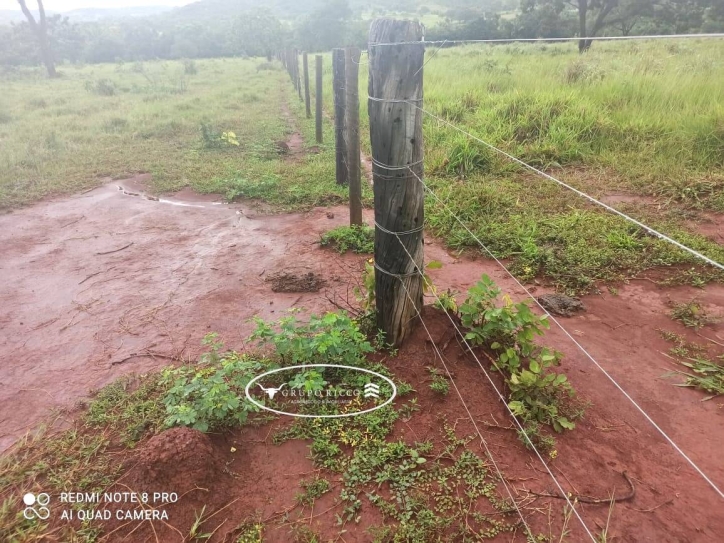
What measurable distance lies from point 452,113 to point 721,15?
21.0m

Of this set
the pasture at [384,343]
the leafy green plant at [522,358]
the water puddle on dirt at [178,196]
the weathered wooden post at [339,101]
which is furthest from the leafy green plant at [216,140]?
the leafy green plant at [522,358]

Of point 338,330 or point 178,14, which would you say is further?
point 178,14

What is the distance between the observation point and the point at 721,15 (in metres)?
19.9

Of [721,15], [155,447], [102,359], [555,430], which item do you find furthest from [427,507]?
[721,15]

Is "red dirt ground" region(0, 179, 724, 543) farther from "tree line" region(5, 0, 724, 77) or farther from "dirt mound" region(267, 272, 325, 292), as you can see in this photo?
"tree line" region(5, 0, 724, 77)

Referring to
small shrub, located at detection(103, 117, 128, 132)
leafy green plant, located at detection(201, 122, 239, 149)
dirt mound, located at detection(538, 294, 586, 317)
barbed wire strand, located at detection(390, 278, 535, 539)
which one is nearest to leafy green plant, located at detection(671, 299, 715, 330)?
dirt mound, located at detection(538, 294, 586, 317)

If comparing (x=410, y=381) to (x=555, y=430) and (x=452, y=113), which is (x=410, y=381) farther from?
(x=452, y=113)

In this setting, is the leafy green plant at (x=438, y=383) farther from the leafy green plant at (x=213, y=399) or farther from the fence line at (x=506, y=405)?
the leafy green plant at (x=213, y=399)

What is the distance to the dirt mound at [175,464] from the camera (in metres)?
1.99

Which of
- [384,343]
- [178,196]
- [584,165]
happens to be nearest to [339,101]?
[178,196]

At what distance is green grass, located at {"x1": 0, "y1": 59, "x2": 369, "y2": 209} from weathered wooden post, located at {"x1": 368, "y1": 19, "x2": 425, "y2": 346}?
12.1ft

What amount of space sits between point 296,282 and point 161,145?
734 centimetres

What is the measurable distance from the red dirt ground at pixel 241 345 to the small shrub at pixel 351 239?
0.57ft

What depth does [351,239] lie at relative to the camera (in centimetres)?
467
